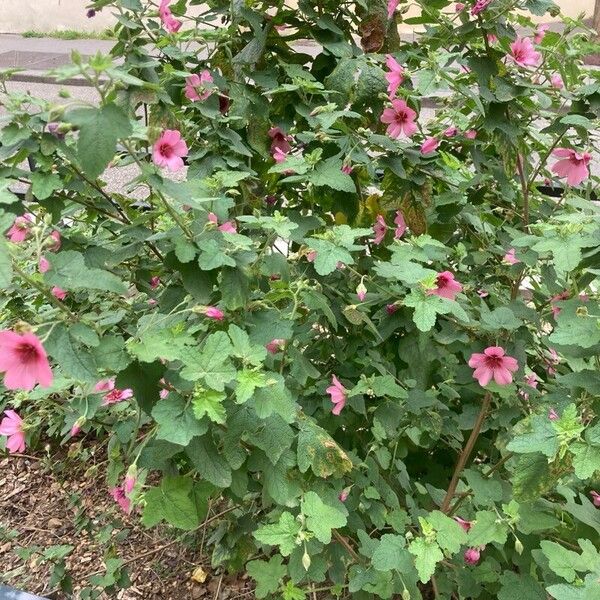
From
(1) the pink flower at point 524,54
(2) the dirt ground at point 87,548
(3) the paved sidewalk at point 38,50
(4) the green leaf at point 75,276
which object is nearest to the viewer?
(4) the green leaf at point 75,276

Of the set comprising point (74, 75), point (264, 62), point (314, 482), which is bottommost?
point (314, 482)

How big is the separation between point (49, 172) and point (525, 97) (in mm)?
890

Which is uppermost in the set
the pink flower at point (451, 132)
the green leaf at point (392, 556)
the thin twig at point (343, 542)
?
the pink flower at point (451, 132)

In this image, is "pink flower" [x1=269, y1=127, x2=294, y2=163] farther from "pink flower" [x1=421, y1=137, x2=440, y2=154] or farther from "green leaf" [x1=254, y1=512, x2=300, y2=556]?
"green leaf" [x1=254, y1=512, x2=300, y2=556]

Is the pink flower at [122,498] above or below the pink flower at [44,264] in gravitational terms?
below

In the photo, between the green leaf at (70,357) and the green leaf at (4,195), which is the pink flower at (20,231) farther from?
the green leaf at (70,357)

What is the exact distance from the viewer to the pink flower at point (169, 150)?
1.03 meters

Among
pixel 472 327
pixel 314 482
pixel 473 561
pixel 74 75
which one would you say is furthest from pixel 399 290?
pixel 74 75

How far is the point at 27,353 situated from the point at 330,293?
676mm

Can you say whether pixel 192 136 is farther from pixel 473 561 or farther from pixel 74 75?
pixel 473 561

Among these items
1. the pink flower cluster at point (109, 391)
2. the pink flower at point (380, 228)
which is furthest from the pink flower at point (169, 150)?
the pink flower at point (380, 228)

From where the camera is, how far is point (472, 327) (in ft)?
4.25

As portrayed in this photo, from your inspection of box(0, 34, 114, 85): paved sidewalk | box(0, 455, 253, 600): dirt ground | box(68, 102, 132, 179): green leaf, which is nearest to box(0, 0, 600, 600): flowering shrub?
box(68, 102, 132, 179): green leaf

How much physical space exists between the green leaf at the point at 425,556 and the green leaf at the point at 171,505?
1.10 feet
